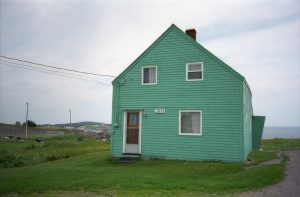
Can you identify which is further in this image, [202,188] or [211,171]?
[211,171]

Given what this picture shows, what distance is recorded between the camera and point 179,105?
62.1 feet

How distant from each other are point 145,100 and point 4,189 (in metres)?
10.3

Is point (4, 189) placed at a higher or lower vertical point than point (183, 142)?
lower

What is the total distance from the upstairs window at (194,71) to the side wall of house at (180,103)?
0.65 feet

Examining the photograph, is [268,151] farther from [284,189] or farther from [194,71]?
[284,189]

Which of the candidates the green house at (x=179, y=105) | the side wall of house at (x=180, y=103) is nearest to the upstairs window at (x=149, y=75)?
the green house at (x=179, y=105)

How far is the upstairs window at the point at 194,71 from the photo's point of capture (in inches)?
735

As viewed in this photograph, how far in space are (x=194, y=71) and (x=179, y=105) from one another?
2040 mm

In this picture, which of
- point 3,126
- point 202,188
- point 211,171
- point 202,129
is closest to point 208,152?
point 202,129

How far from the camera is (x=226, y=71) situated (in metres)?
17.9

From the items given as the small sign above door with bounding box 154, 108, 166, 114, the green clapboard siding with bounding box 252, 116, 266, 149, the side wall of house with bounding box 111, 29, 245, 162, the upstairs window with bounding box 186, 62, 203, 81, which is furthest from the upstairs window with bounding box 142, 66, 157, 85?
the green clapboard siding with bounding box 252, 116, 266, 149

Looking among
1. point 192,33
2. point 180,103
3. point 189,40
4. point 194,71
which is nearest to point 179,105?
point 180,103

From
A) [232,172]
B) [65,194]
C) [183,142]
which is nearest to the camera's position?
[65,194]

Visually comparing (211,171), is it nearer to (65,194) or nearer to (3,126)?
(65,194)
